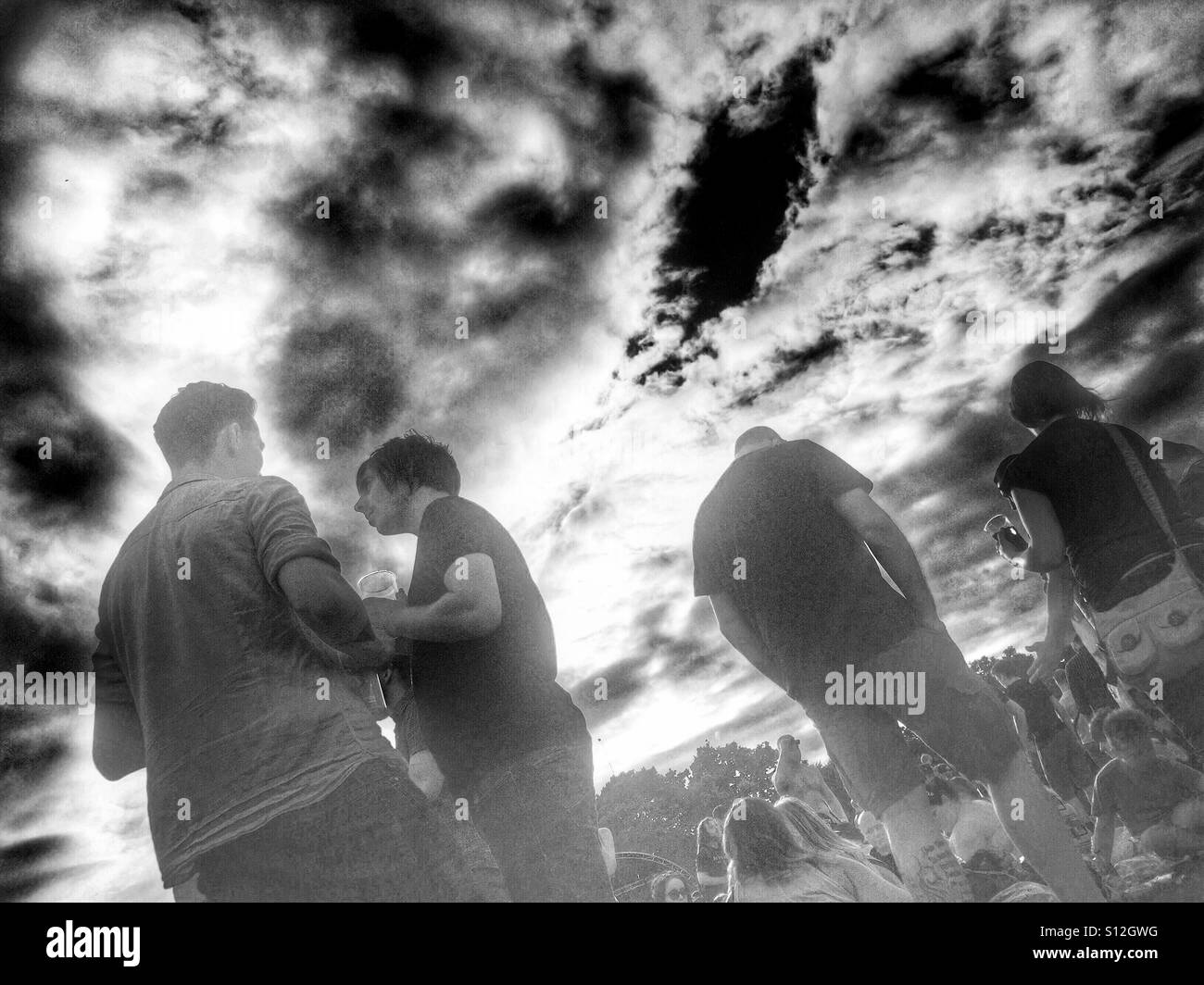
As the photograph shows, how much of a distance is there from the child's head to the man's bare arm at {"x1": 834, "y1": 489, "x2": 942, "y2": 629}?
1237mm

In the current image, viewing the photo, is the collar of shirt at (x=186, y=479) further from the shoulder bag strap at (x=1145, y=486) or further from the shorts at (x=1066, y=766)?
the shorts at (x=1066, y=766)

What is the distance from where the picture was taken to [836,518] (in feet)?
7.38

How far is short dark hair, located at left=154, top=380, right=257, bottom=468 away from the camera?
192 cm

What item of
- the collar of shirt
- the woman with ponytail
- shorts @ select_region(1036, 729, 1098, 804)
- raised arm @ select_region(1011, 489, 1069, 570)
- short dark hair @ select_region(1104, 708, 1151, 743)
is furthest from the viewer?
shorts @ select_region(1036, 729, 1098, 804)

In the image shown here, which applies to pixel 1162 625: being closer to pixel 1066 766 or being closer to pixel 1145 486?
pixel 1145 486

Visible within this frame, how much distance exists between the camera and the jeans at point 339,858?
1.42 m

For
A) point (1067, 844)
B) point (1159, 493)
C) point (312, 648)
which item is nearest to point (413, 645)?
point (312, 648)

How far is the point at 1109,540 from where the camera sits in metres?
2.14

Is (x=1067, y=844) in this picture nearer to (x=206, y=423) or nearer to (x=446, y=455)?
(x=446, y=455)

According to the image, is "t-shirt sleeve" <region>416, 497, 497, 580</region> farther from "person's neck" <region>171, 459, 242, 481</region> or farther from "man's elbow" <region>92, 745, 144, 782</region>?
"man's elbow" <region>92, 745, 144, 782</region>

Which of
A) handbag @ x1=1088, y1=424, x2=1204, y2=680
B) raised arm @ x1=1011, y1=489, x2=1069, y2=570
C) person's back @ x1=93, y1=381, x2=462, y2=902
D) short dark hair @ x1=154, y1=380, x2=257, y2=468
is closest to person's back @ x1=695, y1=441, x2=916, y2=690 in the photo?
raised arm @ x1=1011, y1=489, x2=1069, y2=570
